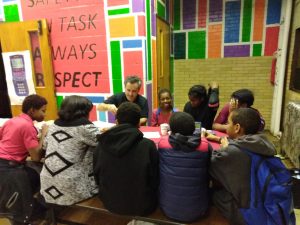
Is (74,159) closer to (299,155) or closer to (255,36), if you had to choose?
(299,155)

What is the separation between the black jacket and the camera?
1.37 metres

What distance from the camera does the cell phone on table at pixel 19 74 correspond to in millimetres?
3619

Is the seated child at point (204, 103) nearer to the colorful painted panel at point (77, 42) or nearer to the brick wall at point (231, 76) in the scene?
the colorful painted panel at point (77, 42)

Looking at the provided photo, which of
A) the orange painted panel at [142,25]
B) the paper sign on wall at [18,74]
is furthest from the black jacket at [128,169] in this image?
the paper sign on wall at [18,74]

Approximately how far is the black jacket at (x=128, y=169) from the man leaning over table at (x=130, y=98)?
1.14 meters

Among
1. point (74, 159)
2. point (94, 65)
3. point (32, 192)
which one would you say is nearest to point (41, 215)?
point (32, 192)

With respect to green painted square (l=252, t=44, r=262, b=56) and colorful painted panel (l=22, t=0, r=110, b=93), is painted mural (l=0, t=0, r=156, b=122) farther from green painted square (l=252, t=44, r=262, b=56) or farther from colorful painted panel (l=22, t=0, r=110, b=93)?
green painted square (l=252, t=44, r=262, b=56)

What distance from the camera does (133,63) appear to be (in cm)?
318

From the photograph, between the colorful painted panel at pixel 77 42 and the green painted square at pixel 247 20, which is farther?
the green painted square at pixel 247 20

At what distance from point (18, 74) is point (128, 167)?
→ 10.6 feet

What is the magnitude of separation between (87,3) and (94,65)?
85 centimetres

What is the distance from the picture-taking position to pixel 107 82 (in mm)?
3375

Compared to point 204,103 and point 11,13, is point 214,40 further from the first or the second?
point 11,13

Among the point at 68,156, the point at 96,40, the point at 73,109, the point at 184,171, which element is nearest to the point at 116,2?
the point at 96,40
